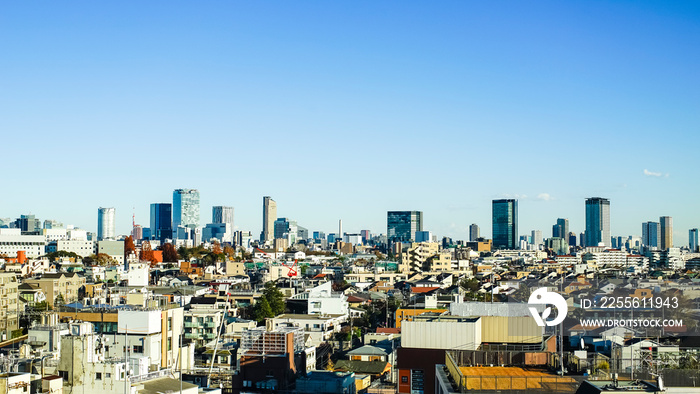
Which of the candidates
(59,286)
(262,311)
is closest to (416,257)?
(59,286)

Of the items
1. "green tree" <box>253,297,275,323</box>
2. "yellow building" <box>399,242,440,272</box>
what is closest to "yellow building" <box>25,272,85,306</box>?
"green tree" <box>253,297,275,323</box>

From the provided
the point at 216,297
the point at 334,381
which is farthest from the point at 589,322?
the point at 216,297

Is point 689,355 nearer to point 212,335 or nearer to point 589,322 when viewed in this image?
point 589,322

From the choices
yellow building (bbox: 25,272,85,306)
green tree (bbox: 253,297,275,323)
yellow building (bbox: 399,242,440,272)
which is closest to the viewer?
green tree (bbox: 253,297,275,323)

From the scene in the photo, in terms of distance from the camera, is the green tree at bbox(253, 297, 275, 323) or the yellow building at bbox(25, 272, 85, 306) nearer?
the green tree at bbox(253, 297, 275, 323)

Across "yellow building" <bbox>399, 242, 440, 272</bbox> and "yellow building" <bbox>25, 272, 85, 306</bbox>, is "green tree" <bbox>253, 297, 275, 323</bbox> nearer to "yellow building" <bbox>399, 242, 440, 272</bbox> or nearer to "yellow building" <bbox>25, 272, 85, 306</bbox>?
"yellow building" <bbox>25, 272, 85, 306</bbox>

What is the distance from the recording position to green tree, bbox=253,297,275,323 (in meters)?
51.8

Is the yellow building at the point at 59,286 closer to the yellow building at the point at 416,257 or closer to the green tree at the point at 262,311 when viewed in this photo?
the green tree at the point at 262,311

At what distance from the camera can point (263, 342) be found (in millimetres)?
26203

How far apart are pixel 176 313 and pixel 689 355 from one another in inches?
759

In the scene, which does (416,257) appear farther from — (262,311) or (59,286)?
(262,311)

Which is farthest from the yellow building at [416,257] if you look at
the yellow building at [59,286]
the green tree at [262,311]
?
the green tree at [262,311]

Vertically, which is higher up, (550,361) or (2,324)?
(550,361)

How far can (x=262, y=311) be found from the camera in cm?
5247
